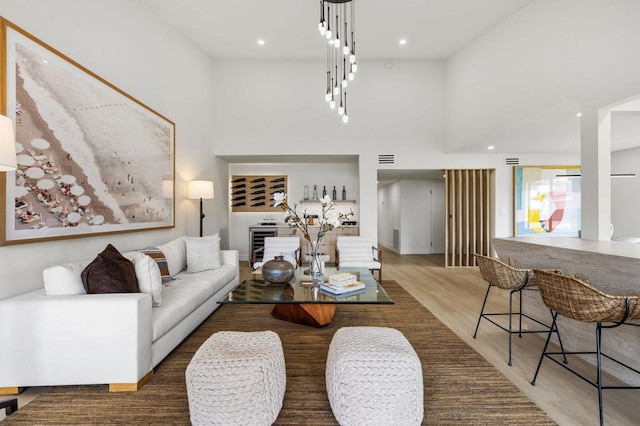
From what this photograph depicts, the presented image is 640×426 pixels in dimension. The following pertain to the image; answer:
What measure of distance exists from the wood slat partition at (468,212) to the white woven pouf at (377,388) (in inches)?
Result: 205

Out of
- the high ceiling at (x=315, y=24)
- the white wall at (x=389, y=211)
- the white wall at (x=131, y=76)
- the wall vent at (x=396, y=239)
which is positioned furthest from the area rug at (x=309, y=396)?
the white wall at (x=389, y=211)

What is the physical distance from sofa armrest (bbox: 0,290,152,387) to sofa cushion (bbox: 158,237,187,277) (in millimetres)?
1468

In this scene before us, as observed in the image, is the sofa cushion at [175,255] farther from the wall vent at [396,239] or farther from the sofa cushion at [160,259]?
the wall vent at [396,239]

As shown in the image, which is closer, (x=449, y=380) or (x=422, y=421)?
(x=422, y=421)

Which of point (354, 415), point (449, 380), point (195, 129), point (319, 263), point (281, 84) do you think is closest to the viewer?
point (354, 415)

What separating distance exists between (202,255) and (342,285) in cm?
205

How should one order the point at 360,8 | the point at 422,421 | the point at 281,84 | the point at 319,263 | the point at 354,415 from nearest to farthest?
1. the point at 354,415
2. the point at 422,421
3. the point at 319,263
4. the point at 360,8
5. the point at 281,84

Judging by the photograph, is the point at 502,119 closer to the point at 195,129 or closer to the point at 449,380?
the point at 449,380

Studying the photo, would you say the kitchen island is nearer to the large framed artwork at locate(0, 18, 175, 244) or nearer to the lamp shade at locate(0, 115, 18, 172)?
the lamp shade at locate(0, 115, 18, 172)

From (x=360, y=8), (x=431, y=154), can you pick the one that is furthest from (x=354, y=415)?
(x=431, y=154)

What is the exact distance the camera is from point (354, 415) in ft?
5.25

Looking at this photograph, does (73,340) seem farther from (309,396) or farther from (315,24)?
(315,24)

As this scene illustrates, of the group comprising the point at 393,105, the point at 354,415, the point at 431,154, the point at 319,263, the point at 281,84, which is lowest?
the point at 354,415

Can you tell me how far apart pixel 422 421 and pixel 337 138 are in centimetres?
524
